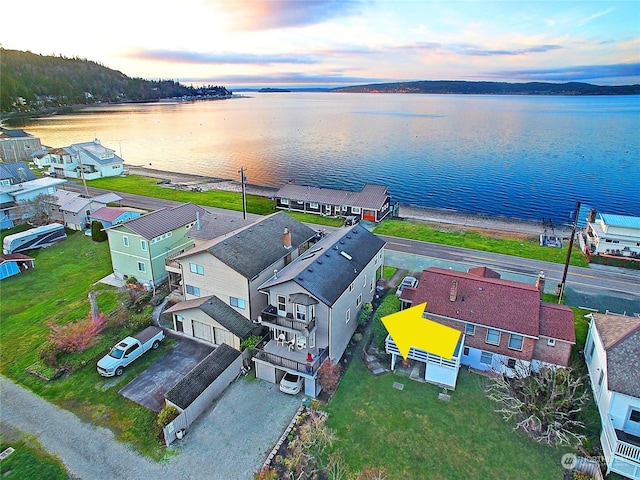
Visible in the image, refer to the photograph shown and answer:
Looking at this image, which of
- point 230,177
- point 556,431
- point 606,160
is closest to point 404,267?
point 556,431

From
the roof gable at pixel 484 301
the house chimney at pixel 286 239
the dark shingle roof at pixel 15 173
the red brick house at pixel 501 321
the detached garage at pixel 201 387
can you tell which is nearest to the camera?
the detached garage at pixel 201 387

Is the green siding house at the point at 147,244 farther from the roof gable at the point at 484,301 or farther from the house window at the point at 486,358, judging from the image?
the house window at the point at 486,358

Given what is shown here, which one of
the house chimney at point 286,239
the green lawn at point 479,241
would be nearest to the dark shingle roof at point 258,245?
the house chimney at point 286,239

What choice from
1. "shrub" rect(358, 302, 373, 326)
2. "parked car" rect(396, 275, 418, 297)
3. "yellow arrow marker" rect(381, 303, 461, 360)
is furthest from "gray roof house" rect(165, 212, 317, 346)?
"parked car" rect(396, 275, 418, 297)

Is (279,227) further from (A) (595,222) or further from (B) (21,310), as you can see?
(A) (595,222)

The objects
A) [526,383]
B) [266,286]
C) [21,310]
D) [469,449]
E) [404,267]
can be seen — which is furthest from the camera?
[404,267]

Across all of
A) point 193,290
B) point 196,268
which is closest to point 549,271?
point 196,268

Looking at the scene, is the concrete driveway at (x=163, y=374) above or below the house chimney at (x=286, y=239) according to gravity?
below
